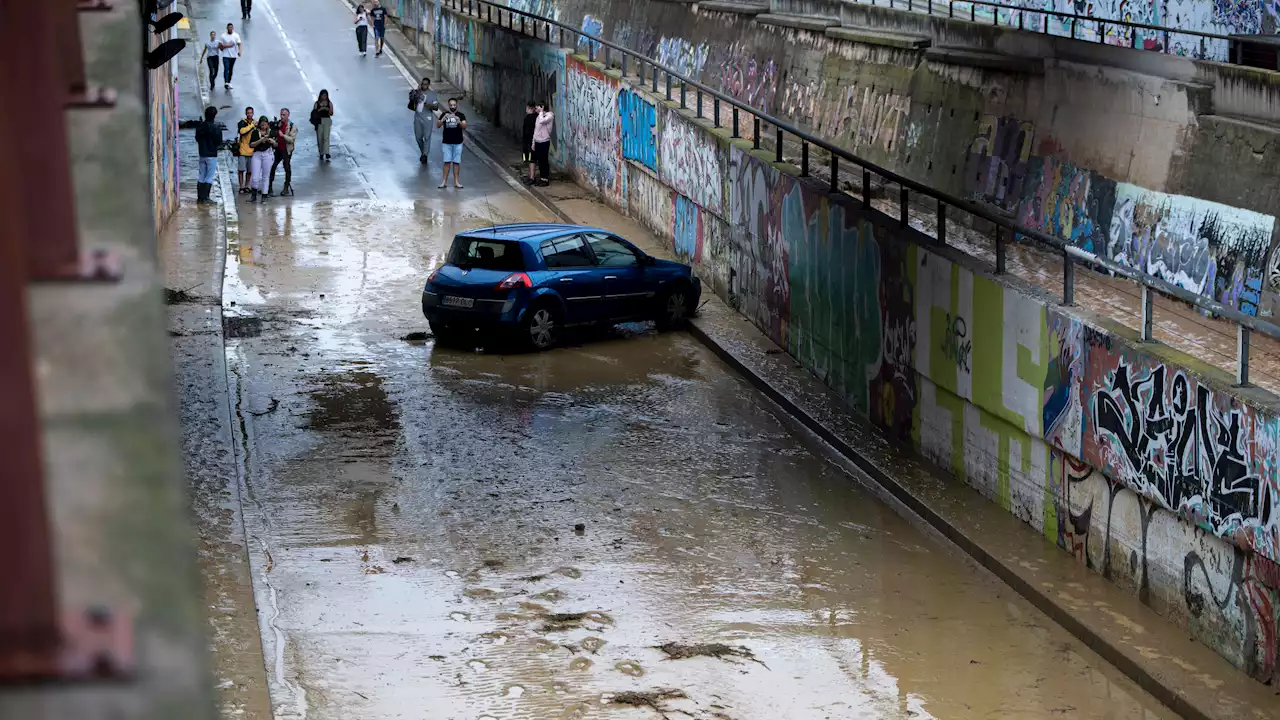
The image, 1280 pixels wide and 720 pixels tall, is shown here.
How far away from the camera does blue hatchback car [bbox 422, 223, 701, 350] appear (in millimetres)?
20984

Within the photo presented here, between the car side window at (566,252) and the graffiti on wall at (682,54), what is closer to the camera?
the car side window at (566,252)

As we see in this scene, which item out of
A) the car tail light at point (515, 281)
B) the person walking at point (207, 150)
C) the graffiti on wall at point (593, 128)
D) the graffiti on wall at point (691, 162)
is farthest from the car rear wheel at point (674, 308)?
the person walking at point (207, 150)

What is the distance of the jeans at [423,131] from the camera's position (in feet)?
116

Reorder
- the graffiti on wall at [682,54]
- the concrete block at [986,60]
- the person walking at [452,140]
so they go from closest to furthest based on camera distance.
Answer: the concrete block at [986,60] < the person walking at [452,140] < the graffiti on wall at [682,54]

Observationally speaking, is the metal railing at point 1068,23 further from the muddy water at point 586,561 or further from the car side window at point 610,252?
the muddy water at point 586,561

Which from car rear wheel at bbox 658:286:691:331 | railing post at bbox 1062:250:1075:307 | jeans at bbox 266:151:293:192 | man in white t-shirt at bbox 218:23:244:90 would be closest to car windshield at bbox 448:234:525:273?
car rear wheel at bbox 658:286:691:331

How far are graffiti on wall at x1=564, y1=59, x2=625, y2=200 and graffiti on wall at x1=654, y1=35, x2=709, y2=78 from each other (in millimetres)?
6915

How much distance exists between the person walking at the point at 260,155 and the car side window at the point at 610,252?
11201 millimetres

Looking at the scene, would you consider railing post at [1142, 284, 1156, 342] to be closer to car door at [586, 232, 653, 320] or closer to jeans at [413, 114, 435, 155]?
car door at [586, 232, 653, 320]

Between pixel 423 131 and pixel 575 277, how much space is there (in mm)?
14816

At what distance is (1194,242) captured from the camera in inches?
814

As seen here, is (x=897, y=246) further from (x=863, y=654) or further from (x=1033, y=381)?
(x=863, y=654)

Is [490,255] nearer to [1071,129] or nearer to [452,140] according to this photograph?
[1071,129]

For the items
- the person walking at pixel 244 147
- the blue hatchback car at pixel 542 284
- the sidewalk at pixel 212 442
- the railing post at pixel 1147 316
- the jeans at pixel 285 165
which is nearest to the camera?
the sidewalk at pixel 212 442
